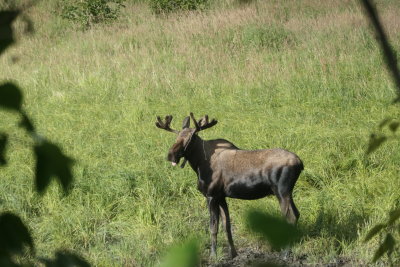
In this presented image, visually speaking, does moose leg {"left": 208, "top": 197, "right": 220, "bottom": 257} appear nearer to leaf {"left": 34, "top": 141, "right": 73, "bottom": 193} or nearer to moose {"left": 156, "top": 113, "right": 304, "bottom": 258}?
moose {"left": 156, "top": 113, "right": 304, "bottom": 258}

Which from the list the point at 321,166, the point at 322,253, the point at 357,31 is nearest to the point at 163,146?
the point at 321,166

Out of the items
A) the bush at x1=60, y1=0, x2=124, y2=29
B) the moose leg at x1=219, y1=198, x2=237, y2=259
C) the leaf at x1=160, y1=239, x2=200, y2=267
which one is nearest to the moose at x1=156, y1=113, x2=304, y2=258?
the moose leg at x1=219, y1=198, x2=237, y2=259

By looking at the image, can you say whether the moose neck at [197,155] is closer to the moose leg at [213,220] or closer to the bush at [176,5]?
the moose leg at [213,220]

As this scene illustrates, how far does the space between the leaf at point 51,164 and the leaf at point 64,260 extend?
13 cm

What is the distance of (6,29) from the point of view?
1419 mm

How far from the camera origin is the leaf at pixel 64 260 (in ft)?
4.50

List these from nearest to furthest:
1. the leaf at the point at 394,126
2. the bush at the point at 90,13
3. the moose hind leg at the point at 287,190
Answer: the leaf at the point at 394,126
the moose hind leg at the point at 287,190
the bush at the point at 90,13

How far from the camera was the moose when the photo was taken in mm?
6199

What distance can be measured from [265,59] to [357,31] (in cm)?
226

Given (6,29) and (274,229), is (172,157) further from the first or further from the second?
(274,229)

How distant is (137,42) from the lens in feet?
49.9

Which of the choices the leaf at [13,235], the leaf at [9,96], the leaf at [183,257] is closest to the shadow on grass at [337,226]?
the leaf at [13,235]

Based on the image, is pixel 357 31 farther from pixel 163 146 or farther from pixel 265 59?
pixel 163 146

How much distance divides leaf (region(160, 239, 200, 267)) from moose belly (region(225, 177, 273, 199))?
17.3 ft
